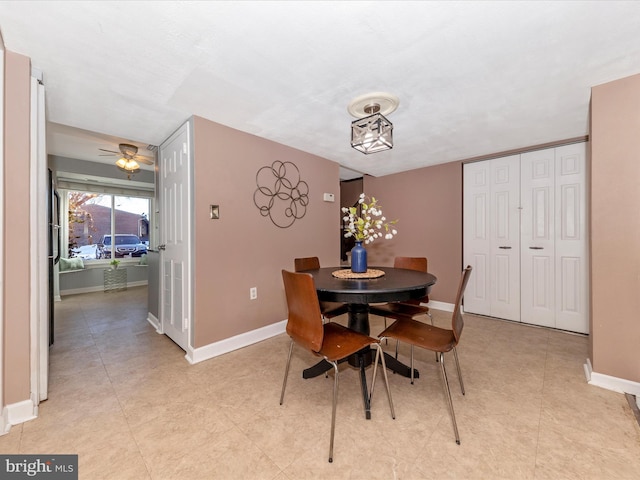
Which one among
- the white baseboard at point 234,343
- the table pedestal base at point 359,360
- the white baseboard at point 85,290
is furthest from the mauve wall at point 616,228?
the white baseboard at point 85,290

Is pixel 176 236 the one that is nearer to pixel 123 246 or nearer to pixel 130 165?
pixel 130 165

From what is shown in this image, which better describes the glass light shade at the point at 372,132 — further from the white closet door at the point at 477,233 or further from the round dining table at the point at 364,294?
the white closet door at the point at 477,233

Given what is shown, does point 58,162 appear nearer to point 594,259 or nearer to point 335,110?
point 335,110

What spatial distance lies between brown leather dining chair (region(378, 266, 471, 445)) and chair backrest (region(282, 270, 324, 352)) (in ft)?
1.56

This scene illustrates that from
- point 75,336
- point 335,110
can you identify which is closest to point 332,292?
point 335,110

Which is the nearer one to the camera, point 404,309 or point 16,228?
point 16,228

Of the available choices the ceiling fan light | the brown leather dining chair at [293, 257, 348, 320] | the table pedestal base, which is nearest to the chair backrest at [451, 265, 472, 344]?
the table pedestal base

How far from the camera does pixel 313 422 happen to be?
1.61 meters

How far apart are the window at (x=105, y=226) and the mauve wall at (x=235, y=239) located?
4.79 metres

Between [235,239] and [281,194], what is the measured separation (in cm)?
80

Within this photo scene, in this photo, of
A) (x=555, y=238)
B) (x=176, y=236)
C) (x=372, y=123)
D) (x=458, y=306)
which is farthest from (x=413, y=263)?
(x=176, y=236)

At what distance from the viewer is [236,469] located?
1287 millimetres

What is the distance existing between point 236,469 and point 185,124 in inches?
106

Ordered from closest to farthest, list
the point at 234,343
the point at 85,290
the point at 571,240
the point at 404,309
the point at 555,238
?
the point at 404,309 → the point at 234,343 → the point at 571,240 → the point at 555,238 → the point at 85,290
